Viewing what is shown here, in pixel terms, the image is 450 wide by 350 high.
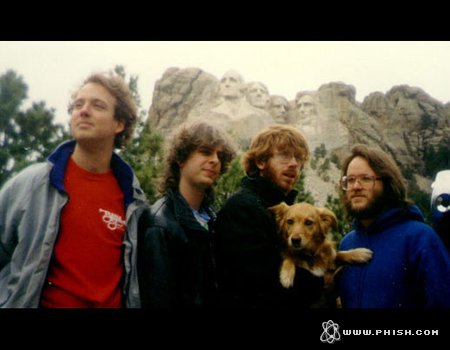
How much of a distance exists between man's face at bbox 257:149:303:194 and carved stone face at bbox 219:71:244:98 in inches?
21.8

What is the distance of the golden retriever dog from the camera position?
2.53 m

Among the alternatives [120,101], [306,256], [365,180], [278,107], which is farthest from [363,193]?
[120,101]

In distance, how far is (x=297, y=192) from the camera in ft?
8.75

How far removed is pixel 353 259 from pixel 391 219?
0.26 m

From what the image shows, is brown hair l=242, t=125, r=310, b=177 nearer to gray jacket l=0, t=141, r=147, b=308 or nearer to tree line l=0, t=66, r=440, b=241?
tree line l=0, t=66, r=440, b=241

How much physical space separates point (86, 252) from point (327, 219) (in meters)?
1.12

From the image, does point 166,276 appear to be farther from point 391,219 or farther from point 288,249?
point 391,219

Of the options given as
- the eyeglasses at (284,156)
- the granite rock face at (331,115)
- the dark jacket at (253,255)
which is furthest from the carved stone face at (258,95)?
the dark jacket at (253,255)

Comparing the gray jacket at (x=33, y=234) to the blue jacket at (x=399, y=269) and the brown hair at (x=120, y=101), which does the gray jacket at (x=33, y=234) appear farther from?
the blue jacket at (x=399, y=269)

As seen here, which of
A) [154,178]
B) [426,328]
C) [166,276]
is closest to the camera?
[166,276]

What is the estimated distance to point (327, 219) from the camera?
2631 millimetres

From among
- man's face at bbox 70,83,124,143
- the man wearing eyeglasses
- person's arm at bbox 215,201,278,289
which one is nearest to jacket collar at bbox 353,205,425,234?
the man wearing eyeglasses

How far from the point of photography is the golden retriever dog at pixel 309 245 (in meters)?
2.53
